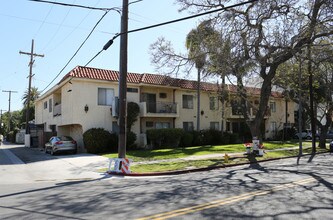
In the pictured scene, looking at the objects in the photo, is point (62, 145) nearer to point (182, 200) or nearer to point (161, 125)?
point (161, 125)

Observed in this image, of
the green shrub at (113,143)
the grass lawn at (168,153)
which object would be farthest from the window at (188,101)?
the green shrub at (113,143)

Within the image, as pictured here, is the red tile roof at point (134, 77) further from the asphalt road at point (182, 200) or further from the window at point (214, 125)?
the asphalt road at point (182, 200)

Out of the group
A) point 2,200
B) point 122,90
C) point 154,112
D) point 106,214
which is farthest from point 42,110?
point 106,214

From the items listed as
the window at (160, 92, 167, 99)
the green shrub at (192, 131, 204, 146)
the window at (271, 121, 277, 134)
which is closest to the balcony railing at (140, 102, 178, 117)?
the window at (160, 92, 167, 99)

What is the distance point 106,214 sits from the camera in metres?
6.95

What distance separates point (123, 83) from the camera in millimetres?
15234

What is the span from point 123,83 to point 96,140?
1069 centimetres

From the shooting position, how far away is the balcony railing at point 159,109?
28.8m

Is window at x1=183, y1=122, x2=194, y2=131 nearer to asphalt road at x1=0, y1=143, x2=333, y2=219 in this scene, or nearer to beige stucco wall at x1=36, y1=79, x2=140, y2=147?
beige stucco wall at x1=36, y1=79, x2=140, y2=147

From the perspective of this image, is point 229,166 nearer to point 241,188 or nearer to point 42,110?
point 241,188

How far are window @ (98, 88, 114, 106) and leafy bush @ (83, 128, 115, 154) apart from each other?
2.93 m

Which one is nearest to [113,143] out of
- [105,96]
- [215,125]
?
[105,96]

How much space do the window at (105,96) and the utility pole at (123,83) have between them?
12432 mm

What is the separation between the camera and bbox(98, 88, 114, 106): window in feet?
90.1
